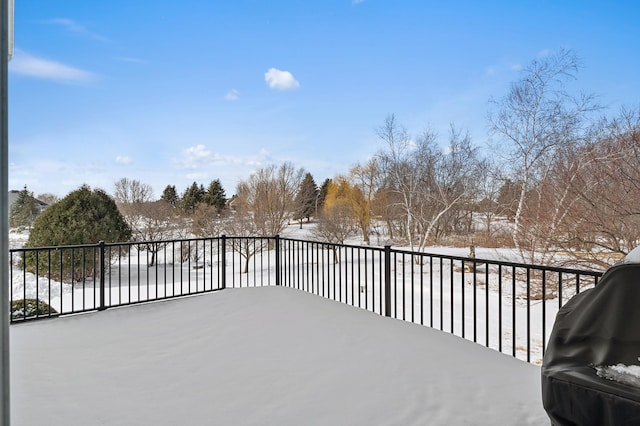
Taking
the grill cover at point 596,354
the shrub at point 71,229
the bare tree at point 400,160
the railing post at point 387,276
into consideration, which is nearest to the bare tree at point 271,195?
the bare tree at point 400,160

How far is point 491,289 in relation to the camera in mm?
10477

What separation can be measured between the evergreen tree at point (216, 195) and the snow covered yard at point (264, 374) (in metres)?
16.5

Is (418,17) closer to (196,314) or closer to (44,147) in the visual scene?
(196,314)

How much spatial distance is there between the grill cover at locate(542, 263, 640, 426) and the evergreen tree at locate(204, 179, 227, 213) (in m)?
19.3

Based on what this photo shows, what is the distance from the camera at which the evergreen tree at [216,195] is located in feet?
65.0

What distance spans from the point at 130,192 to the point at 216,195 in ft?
19.0

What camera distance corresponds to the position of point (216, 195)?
20.5m

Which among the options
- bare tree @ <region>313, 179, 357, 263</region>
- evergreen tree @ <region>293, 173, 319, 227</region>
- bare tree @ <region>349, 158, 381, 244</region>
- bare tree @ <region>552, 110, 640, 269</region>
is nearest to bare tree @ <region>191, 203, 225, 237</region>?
evergreen tree @ <region>293, 173, 319, 227</region>

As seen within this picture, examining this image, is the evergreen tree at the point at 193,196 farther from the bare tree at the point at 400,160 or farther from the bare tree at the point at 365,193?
the bare tree at the point at 400,160

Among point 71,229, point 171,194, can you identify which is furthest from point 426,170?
point 171,194

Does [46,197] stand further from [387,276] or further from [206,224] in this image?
[387,276]

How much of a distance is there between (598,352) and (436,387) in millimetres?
1188

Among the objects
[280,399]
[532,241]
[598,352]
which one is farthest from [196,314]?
[532,241]

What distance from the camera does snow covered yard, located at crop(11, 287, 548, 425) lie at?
1.91 m
